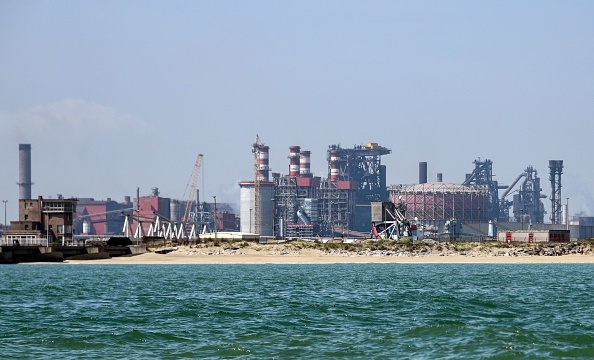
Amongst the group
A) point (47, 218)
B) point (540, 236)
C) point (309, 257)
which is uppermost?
point (47, 218)

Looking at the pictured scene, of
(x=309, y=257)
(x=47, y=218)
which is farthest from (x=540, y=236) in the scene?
(x=47, y=218)

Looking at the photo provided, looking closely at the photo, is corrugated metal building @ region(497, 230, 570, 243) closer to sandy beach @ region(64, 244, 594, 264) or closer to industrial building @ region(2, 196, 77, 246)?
sandy beach @ region(64, 244, 594, 264)

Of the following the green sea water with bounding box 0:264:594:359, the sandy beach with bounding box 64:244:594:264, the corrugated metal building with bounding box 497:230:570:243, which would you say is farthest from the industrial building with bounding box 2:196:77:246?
the green sea water with bounding box 0:264:594:359

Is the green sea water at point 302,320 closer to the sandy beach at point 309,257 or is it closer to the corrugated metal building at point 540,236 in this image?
the sandy beach at point 309,257

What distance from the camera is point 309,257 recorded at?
128500 millimetres

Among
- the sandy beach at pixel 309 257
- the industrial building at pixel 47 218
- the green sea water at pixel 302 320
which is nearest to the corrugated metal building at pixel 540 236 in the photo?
the sandy beach at pixel 309 257

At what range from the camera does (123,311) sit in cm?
5050

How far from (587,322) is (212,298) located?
23.2m

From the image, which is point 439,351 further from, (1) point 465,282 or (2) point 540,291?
(1) point 465,282

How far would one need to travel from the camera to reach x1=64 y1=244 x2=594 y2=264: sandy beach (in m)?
122

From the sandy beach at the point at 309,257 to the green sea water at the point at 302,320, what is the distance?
48.3m

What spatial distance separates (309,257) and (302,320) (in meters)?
83.8

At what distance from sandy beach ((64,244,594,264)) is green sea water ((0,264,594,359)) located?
48290 mm

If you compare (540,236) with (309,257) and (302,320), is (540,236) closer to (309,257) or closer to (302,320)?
(309,257)
